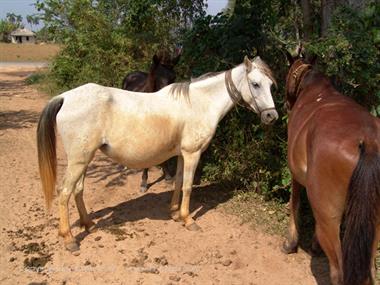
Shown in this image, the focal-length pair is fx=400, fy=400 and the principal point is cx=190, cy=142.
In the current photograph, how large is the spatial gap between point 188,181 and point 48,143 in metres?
1.61

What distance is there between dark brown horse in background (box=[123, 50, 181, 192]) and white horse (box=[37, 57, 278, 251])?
1479 millimetres

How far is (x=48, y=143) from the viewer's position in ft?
13.3

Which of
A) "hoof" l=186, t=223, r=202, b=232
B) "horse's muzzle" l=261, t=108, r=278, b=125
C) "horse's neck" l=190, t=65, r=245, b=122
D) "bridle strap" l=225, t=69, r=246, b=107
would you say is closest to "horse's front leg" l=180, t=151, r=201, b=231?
"hoof" l=186, t=223, r=202, b=232

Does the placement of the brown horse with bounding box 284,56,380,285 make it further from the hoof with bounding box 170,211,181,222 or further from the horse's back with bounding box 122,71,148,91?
the horse's back with bounding box 122,71,148,91

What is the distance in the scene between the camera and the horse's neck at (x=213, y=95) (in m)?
4.57

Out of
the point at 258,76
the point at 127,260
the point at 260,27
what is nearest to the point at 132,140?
the point at 127,260

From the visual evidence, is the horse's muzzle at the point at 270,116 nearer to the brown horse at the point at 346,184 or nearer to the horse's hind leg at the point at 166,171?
the brown horse at the point at 346,184

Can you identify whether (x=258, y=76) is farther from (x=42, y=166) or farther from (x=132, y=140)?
(x=42, y=166)

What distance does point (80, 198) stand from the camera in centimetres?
445

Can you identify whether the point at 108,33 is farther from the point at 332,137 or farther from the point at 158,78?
the point at 332,137

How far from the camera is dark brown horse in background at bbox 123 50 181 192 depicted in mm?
6059

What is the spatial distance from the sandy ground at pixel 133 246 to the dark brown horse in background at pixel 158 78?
25 cm

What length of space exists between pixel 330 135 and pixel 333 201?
47 cm

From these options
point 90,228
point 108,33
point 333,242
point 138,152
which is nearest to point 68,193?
point 90,228
